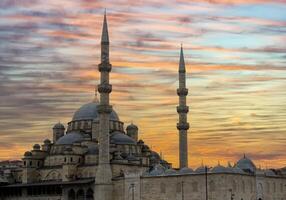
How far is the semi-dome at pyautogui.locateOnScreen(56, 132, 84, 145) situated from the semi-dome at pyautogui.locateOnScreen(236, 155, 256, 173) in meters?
18.7

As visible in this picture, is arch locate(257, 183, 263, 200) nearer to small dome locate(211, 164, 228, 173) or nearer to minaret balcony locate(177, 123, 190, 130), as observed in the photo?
small dome locate(211, 164, 228, 173)

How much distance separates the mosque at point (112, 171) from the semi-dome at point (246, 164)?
106mm

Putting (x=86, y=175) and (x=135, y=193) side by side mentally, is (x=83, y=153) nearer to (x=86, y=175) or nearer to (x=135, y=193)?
(x=86, y=175)

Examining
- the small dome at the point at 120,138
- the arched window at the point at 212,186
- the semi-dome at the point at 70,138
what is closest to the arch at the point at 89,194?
the semi-dome at the point at 70,138

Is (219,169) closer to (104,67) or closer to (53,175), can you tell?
(104,67)

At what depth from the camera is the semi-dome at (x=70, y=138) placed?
225ft

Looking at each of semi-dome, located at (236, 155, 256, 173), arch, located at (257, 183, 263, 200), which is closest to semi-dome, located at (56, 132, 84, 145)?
semi-dome, located at (236, 155, 256, 173)

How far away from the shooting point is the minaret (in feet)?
189

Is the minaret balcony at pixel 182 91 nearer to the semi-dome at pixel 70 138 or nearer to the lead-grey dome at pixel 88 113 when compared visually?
the lead-grey dome at pixel 88 113

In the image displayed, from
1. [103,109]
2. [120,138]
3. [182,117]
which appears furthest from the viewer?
[120,138]

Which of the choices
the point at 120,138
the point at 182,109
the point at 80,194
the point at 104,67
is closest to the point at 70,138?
the point at 120,138

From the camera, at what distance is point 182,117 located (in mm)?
64688

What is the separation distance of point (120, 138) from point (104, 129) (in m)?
12.8

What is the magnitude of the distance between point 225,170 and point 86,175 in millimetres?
18505
